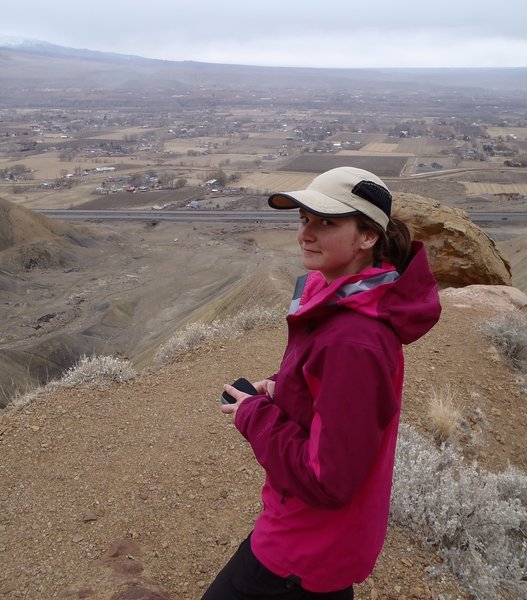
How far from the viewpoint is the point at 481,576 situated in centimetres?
318

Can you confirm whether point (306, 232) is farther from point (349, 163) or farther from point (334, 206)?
point (349, 163)

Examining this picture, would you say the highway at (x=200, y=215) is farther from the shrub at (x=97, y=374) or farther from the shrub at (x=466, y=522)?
the shrub at (x=466, y=522)

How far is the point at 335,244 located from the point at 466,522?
2.60 metres

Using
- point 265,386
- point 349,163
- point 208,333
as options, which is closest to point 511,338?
point 208,333

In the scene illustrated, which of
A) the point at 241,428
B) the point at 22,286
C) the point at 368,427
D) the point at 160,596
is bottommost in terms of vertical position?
the point at 22,286

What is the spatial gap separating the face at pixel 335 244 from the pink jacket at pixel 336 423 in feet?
0.29

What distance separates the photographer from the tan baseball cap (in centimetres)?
179

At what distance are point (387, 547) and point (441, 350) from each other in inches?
158

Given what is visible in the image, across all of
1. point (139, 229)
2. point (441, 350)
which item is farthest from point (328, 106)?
point (441, 350)

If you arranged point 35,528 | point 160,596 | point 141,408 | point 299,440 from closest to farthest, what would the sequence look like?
1. point 299,440
2. point 160,596
3. point 35,528
4. point 141,408

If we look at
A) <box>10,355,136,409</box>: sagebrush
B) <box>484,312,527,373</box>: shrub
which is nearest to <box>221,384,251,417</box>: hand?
<box>10,355,136,409</box>: sagebrush

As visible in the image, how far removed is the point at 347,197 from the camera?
1.80 metres

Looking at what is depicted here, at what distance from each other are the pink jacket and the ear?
3.4 inches

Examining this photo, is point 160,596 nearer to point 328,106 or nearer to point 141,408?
point 141,408
